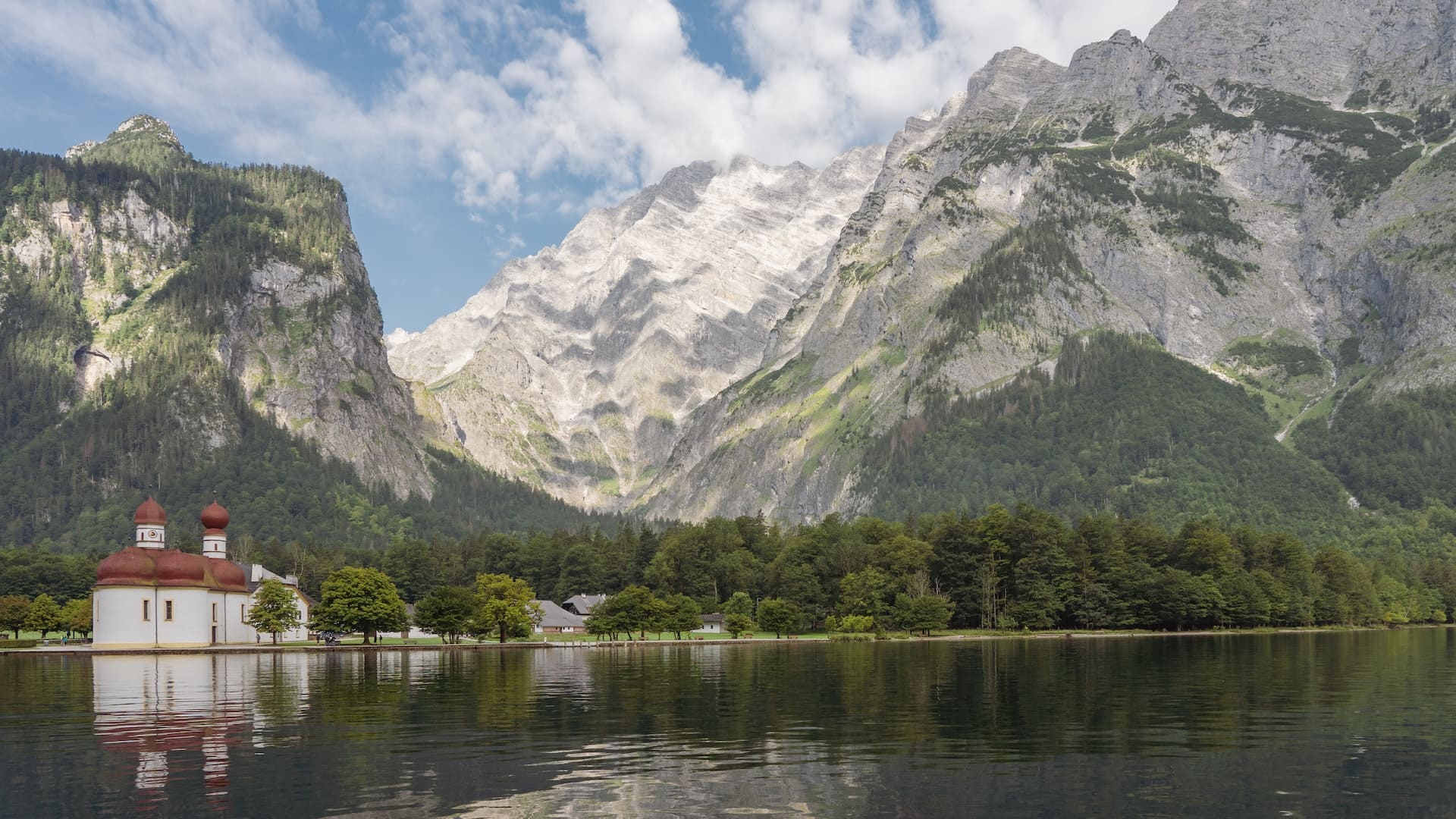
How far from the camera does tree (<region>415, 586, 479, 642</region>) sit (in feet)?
557

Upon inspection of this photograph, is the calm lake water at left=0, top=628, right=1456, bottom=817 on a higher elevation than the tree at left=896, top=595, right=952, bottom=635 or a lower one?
higher

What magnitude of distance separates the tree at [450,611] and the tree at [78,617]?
58.2 m

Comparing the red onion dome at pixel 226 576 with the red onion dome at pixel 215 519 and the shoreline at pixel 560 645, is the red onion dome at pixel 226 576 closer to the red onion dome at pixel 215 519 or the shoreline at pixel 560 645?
the red onion dome at pixel 215 519

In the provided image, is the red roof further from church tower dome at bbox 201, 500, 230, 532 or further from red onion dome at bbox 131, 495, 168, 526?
church tower dome at bbox 201, 500, 230, 532

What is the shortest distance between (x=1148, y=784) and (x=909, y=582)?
507ft

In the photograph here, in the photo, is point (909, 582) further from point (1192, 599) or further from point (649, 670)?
point (649, 670)

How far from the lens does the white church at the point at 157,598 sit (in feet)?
538

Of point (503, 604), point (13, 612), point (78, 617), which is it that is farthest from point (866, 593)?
point (13, 612)

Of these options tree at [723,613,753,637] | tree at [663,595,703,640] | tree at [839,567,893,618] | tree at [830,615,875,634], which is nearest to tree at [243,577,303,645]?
tree at [663,595,703,640]

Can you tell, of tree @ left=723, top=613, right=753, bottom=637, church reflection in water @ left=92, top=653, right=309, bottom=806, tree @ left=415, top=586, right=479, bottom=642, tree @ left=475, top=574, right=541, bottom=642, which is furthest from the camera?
tree @ left=723, top=613, right=753, bottom=637

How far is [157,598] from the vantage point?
548 ft

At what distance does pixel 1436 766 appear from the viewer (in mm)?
48625

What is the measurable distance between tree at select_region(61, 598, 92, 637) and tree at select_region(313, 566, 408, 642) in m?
43.1

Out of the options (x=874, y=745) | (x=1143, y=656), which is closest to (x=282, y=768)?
(x=874, y=745)
